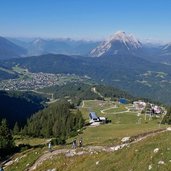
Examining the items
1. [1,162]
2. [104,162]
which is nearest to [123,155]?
[104,162]

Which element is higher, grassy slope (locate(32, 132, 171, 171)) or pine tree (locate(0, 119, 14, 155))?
grassy slope (locate(32, 132, 171, 171))

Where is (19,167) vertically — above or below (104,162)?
below

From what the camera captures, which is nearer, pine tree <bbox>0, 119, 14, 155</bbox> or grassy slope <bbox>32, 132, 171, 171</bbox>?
grassy slope <bbox>32, 132, 171, 171</bbox>

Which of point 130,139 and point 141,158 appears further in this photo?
point 130,139

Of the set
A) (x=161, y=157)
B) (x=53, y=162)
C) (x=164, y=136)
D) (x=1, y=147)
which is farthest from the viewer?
(x=1, y=147)

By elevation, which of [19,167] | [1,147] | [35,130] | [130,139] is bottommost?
[35,130]

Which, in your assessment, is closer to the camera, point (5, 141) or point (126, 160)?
point (126, 160)

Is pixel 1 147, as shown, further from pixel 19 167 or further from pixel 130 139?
pixel 130 139

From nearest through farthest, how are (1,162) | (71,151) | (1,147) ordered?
(71,151)
(1,162)
(1,147)

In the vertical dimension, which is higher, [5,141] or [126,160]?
[126,160]

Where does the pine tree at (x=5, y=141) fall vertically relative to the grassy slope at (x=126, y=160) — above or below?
below

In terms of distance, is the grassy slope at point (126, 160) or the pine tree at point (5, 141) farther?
the pine tree at point (5, 141)
